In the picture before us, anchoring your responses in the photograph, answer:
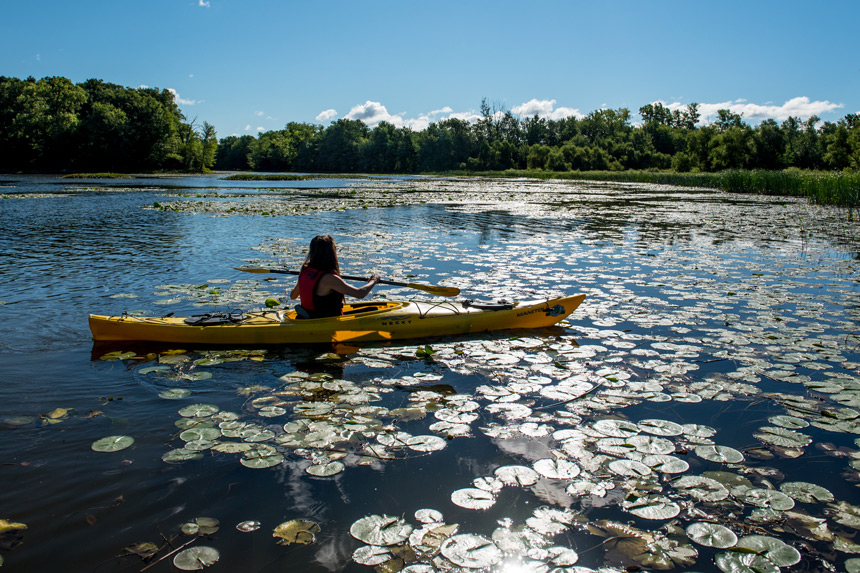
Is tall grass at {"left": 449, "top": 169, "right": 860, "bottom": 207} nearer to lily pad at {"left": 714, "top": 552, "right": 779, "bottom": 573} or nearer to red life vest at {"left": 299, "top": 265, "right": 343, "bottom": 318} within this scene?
red life vest at {"left": 299, "top": 265, "right": 343, "bottom": 318}

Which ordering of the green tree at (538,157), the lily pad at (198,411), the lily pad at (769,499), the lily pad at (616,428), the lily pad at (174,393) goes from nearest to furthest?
the lily pad at (769,499), the lily pad at (616,428), the lily pad at (198,411), the lily pad at (174,393), the green tree at (538,157)

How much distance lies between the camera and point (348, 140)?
4018 inches

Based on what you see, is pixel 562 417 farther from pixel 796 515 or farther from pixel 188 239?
pixel 188 239

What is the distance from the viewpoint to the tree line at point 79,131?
58.6 m

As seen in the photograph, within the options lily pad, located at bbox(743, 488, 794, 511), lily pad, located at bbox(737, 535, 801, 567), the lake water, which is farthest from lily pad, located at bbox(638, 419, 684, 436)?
lily pad, located at bbox(737, 535, 801, 567)

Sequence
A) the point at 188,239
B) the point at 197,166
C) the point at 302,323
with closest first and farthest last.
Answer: the point at 302,323 < the point at 188,239 < the point at 197,166

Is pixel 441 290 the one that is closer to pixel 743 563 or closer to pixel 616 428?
pixel 616 428

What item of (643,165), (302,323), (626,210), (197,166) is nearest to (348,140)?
(197,166)

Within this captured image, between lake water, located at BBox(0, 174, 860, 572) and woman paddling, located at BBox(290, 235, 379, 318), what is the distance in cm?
47

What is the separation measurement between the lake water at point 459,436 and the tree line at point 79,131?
62027 mm

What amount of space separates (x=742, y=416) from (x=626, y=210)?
756 inches

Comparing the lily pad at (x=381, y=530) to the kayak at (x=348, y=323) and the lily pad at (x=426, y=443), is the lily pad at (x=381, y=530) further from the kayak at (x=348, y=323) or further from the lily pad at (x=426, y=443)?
the kayak at (x=348, y=323)

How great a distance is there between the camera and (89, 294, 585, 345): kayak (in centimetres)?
544

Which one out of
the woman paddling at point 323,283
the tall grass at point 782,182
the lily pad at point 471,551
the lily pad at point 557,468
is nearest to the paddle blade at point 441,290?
the woman paddling at point 323,283
